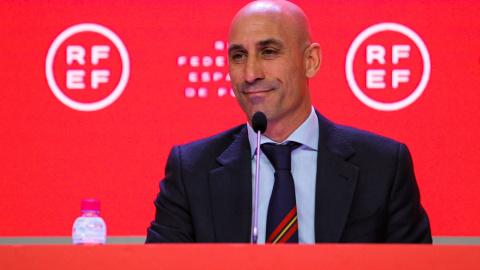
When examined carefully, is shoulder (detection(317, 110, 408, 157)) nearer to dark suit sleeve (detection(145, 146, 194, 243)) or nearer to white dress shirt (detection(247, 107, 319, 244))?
white dress shirt (detection(247, 107, 319, 244))

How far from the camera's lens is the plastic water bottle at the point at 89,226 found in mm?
1631

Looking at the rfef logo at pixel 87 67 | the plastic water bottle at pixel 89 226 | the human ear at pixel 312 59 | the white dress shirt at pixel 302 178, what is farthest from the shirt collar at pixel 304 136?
the rfef logo at pixel 87 67

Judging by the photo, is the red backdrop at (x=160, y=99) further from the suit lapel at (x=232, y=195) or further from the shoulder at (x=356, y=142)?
the suit lapel at (x=232, y=195)

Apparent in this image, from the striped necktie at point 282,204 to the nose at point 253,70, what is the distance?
219 mm

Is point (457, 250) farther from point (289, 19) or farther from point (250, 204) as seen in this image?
point (289, 19)

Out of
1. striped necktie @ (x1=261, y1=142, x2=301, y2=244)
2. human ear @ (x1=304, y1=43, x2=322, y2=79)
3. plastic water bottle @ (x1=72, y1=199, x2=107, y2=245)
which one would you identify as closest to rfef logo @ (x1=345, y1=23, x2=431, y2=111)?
human ear @ (x1=304, y1=43, x2=322, y2=79)

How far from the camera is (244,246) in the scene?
1167 mm

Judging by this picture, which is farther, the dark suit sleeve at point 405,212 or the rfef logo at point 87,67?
the rfef logo at point 87,67

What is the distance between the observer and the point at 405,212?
2.04m

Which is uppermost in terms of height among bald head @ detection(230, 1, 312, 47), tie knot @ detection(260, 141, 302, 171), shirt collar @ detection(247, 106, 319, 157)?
bald head @ detection(230, 1, 312, 47)

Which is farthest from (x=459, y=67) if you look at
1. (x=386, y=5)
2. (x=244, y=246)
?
(x=244, y=246)

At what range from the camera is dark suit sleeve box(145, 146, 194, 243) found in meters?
2.06

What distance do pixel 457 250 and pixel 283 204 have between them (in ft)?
2.89

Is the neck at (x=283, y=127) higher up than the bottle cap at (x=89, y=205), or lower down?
higher up
